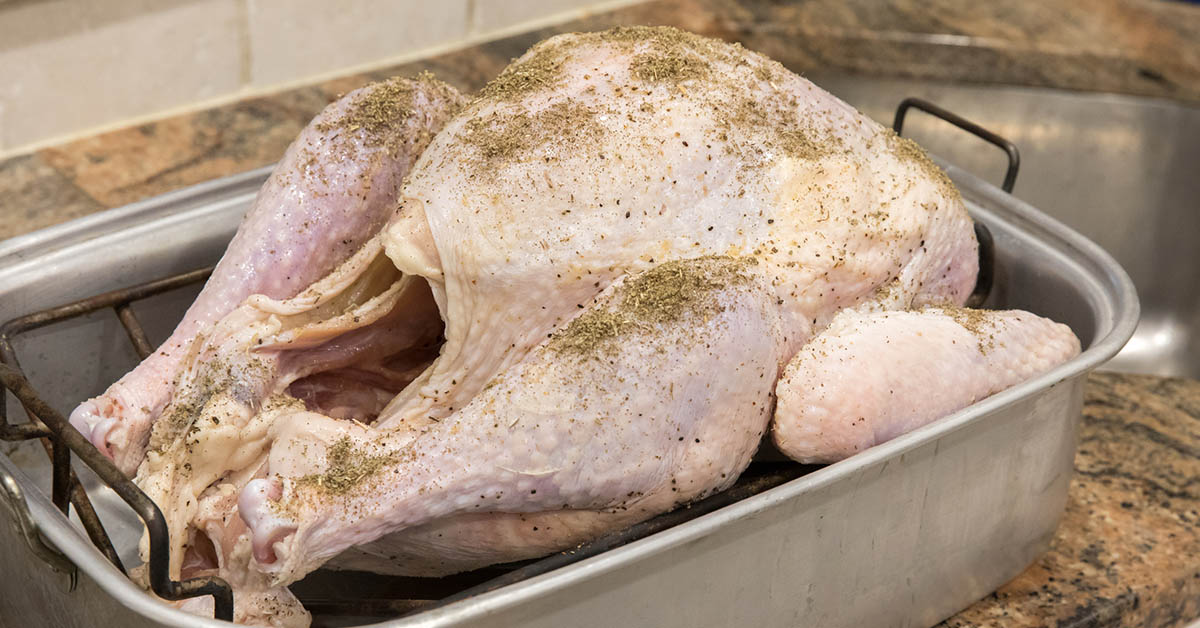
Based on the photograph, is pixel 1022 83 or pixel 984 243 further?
pixel 1022 83

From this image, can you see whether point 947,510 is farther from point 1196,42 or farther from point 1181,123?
point 1196,42

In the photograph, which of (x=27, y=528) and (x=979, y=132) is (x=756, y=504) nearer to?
(x=27, y=528)

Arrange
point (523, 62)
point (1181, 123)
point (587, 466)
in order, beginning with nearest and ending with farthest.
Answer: point (587, 466) < point (523, 62) < point (1181, 123)

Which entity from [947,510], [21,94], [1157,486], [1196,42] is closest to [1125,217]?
[1196,42]

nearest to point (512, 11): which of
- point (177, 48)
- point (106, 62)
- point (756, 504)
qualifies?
point (177, 48)

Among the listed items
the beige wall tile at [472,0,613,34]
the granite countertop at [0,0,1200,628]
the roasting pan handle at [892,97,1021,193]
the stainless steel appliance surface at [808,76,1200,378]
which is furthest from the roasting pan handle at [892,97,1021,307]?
the beige wall tile at [472,0,613,34]
